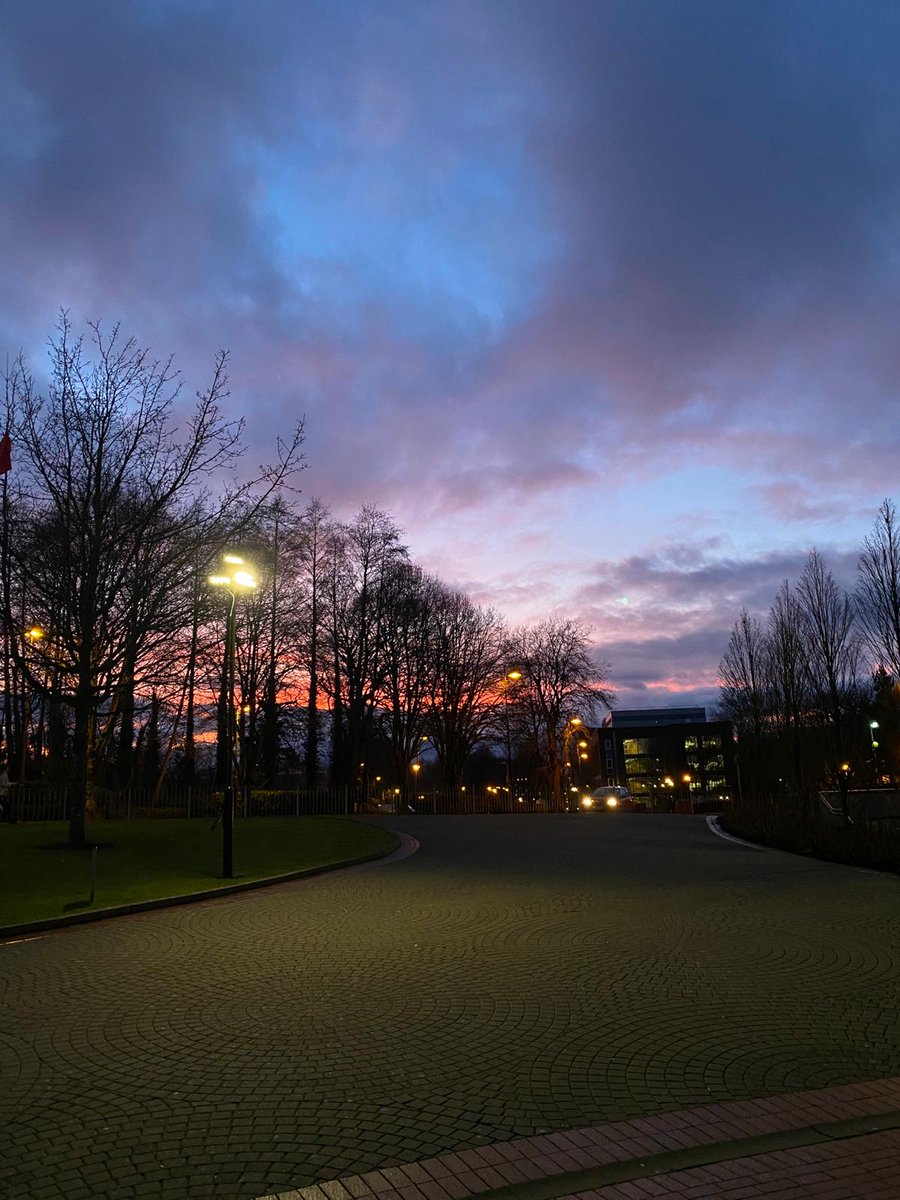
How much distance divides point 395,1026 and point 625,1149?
2.34 metres

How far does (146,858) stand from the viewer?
671 inches

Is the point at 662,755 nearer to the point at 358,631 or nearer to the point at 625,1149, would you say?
the point at 358,631

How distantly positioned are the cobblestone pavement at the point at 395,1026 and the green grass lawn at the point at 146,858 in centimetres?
152

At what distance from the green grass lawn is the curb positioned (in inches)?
6.2

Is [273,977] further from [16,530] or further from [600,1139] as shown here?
[16,530]

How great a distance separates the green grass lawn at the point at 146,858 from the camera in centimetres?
1220

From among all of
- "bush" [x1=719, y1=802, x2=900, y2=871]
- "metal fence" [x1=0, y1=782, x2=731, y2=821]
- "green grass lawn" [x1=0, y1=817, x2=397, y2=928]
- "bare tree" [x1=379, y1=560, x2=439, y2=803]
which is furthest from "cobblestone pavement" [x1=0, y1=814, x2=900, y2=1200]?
"bare tree" [x1=379, y1=560, x2=439, y2=803]

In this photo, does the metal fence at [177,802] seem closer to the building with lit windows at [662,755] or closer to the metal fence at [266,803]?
the metal fence at [266,803]

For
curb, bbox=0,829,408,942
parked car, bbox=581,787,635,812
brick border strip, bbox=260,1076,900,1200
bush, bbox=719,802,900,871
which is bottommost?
parked car, bbox=581,787,635,812

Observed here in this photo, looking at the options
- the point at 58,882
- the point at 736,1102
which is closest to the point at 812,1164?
the point at 736,1102

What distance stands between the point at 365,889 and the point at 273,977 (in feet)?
18.8

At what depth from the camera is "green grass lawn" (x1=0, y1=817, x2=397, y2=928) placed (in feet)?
40.0

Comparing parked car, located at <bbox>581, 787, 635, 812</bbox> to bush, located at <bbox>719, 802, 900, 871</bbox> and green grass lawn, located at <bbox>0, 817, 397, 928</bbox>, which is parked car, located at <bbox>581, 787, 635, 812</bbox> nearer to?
bush, located at <bbox>719, 802, 900, 871</bbox>

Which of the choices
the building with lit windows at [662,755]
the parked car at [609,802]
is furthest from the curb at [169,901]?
the building with lit windows at [662,755]
